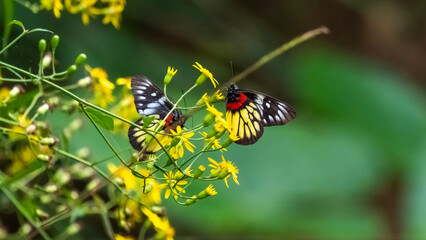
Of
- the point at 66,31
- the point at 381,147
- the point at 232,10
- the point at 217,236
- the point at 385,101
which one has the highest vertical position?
the point at 232,10


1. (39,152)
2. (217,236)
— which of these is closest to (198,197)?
(39,152)

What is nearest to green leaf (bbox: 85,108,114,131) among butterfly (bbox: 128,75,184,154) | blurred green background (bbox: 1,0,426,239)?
butterfly (bbox: 128,75,184,154)

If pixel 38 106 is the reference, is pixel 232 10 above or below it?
above

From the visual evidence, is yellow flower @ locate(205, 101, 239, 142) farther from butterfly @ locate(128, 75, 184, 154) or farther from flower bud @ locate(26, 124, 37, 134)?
flower bud @ locate(26, 124, 37, 134)

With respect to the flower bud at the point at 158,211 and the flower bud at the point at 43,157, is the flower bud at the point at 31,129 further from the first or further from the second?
the flower bud at the point at 158,211

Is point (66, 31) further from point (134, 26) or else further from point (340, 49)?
point (340, 49)

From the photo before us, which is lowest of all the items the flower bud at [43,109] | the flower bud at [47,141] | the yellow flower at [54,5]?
the flower bud at [47,141]

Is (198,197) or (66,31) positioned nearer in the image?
(198,197)

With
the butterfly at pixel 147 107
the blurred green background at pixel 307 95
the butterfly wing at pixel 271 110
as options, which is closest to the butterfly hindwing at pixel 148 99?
the butterfly at pixel 147 107
